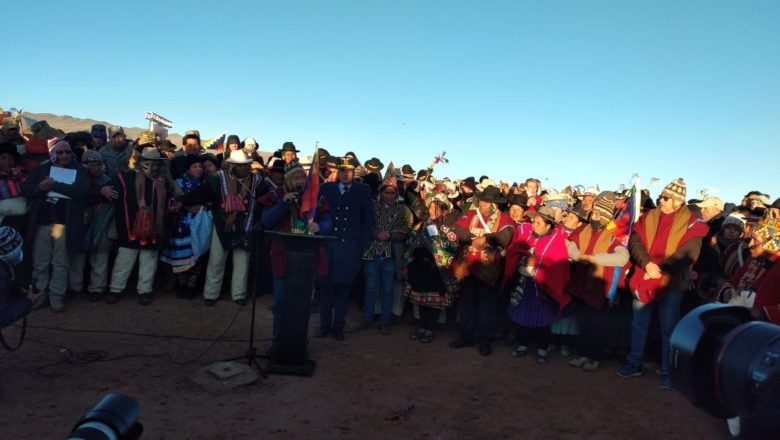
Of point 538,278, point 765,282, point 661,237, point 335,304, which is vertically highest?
point 661,237

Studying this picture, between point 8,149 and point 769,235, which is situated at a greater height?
point 8,149

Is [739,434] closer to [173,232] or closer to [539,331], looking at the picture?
[539,331]

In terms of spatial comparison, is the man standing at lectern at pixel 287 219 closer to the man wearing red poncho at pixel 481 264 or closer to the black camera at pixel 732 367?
the man wearing red poncho at pixel 481 264

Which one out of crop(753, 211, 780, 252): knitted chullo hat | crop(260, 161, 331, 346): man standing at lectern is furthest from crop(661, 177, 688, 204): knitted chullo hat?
crop(260, 161, 331, 346): man standing at lectern

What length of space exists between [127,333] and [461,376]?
165 inches

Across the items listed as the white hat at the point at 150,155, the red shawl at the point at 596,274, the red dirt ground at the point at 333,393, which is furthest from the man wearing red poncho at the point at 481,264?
the white hat at the point at 150,155

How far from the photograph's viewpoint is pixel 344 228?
7059 mm

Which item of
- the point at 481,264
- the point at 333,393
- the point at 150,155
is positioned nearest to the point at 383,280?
the point at 481,264

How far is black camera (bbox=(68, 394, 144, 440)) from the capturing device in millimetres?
1364

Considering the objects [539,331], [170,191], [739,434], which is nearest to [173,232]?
[170,191]

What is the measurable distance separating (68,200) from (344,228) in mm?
3785

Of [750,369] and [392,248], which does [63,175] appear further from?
[750,369]

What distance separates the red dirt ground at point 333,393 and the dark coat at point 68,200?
1015 mm

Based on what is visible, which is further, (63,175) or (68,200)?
(68,200)
